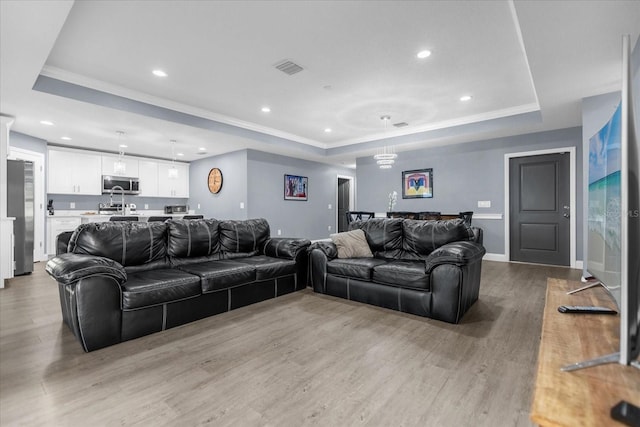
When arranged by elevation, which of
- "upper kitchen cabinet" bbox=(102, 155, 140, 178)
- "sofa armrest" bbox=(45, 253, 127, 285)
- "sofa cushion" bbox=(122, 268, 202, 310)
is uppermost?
"upper kitchen cabinet" bbox=(102, 155, 140, 178)

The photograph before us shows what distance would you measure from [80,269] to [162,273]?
2.35ft

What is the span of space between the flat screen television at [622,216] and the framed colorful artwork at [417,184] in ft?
18.4

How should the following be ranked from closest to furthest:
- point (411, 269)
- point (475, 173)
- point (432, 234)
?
1. point (411, 269)
2. point (432, 234)
3. point (475, 173)

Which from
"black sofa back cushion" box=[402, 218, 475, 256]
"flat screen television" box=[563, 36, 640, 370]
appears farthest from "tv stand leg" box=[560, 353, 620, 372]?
"black sofa back cushion" box=[402, 218, 475, 256]

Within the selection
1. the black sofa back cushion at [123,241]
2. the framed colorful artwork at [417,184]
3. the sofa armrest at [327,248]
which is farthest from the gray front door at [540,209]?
the black sofa back cushion at [123,241]

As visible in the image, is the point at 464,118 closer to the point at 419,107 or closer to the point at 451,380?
the point at 419,107

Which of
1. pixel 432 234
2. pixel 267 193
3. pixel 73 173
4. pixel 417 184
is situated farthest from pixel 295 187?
pixel 432 234

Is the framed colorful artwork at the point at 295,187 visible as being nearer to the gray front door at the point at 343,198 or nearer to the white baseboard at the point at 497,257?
the gray front door at the point at 343,198

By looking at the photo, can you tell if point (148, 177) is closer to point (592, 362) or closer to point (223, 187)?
point (223, 187)

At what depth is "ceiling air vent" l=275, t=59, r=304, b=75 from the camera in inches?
138

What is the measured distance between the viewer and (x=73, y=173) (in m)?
6.80

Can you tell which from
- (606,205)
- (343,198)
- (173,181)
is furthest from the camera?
(343,198)

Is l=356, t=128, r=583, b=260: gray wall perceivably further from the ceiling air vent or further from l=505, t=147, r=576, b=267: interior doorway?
the ceiling air vent

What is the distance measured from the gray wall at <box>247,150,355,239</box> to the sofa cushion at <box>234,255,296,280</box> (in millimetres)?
3488
